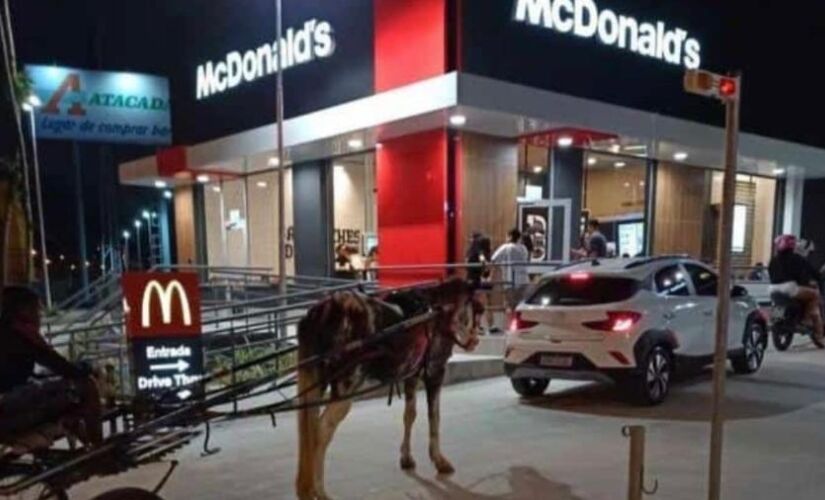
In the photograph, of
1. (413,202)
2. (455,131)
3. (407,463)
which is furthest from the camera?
(413,202)

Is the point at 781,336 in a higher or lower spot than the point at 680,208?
lower

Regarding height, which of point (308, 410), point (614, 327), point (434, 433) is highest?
point (614, 327)

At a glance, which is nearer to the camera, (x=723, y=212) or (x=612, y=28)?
(x=723, y=212)

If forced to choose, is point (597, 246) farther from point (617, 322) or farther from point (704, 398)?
point (617, 322)

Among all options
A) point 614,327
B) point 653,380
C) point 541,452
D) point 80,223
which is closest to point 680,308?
point 653,380

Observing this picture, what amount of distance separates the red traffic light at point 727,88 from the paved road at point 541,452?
3110 millimetres

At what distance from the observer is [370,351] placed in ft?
17.4

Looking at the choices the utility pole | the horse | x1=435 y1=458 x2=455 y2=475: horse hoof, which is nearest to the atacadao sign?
the horse

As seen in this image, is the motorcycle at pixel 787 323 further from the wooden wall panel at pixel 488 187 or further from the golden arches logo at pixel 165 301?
the golden arches logo at pixel 165 301

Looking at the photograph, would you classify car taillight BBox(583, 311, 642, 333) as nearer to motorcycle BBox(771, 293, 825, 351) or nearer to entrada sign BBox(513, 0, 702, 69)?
motorcycle BBox(771, 293, 825, 351)

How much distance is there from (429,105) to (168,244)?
1990 cm

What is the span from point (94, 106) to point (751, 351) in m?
17.4

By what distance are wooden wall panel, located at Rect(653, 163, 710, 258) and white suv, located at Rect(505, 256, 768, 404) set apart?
10875mm

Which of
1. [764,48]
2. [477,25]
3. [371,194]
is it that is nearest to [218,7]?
[371,194]
